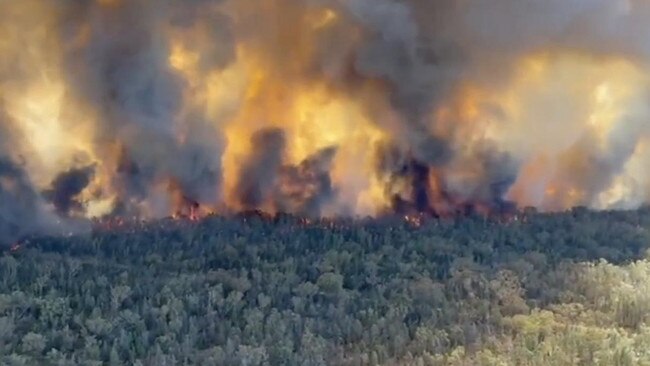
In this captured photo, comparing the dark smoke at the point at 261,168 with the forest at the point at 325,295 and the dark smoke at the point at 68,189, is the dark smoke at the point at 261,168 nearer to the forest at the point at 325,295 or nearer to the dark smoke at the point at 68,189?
the forest at the point at 325,295

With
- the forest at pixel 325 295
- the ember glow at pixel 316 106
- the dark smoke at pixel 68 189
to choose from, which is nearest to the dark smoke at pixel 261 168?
the ember glow at pixel 316 106

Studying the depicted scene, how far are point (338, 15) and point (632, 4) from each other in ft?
28.9

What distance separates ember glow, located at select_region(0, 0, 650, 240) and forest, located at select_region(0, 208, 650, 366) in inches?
135

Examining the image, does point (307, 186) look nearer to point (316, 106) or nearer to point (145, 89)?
point (316, 106)

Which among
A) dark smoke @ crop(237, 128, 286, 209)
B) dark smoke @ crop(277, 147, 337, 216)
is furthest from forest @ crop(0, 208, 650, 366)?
dark smoke @ crop(237, 128, 286, 209)

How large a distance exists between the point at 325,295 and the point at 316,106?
1324 cm

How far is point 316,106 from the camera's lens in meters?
30.2

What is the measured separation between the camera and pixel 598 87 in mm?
32344

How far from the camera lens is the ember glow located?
26.6 m

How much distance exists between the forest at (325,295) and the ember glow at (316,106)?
343 centimetres

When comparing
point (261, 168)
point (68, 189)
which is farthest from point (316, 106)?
point (68, 189)

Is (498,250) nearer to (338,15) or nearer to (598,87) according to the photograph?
(338,15)

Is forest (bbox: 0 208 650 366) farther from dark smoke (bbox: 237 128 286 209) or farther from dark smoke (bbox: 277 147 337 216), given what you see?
dark smoke (bbox: 237 128 286 209)

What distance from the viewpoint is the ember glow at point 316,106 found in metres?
26.6
